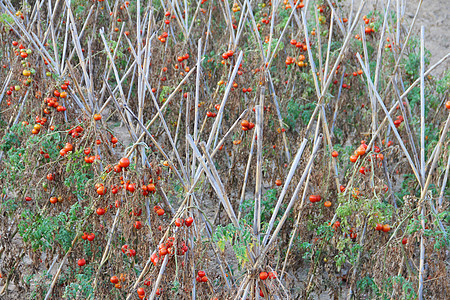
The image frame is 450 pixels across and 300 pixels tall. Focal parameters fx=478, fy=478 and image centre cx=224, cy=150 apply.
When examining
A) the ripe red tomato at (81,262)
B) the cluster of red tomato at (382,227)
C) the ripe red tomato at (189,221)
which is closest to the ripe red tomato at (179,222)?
the ripe red tomato at (189,221)

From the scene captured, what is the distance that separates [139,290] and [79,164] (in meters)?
0.56

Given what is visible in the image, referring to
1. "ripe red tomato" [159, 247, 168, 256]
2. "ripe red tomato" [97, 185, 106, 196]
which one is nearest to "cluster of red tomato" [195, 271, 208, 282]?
"ripe red tomato" [159, 247, 168, 256]

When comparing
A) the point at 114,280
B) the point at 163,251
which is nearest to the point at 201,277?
the point at 163,251

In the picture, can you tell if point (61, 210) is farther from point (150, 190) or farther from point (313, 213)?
point (313, 213)

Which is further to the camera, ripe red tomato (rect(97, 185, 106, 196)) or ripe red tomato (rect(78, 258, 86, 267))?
ripe red tomato (rect(78, 258, 86, 267))

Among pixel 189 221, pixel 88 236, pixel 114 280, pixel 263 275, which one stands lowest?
pixel 114 280

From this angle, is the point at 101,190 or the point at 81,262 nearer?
the point at 101,190

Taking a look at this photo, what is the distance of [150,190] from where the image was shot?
153 centimetres

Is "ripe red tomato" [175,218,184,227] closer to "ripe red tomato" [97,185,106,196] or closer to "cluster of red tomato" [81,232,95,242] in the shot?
"ripe red tomato" [97,185,106,196]

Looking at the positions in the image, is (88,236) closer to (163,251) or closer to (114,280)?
(114,280)

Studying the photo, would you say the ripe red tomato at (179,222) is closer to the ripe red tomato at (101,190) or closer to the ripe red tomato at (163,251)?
the ripe red tomato at (163,251)

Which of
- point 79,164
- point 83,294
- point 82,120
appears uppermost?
point 82,120

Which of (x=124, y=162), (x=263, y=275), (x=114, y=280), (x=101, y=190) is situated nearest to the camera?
(x=263, y=275)

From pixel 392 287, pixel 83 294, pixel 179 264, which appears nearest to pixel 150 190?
pixel 179 264
